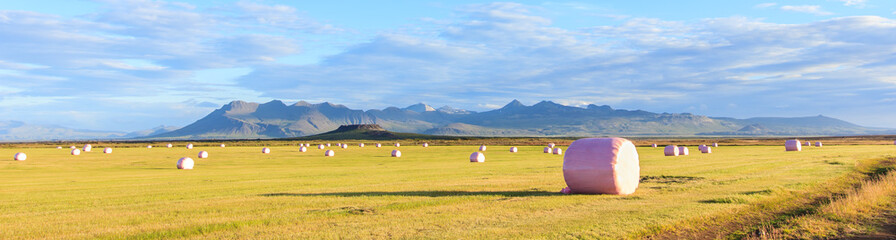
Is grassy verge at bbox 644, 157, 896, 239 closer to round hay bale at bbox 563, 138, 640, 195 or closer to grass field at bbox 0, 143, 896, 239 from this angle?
grass field at bbox 0, 143, 896, 239

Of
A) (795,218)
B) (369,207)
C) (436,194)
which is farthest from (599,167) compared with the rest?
(369,207)

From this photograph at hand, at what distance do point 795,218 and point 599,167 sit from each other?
564 centimetres

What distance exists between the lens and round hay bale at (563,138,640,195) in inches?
758

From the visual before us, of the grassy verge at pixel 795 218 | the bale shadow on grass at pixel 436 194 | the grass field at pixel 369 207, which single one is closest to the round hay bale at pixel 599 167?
the grass field at pixel 369 207

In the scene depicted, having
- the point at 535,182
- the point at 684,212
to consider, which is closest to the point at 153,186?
the point at 535,182

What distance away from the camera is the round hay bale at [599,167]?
19250 millimetres

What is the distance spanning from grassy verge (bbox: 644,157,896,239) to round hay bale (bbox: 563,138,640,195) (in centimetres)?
375

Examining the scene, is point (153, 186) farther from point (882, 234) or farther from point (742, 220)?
point (882, 234)

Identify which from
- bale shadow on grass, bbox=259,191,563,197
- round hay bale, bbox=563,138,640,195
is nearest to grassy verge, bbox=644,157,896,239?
round hay bale, bbox=563,138,640,195

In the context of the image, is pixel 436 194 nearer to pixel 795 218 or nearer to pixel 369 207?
pixel 369 207

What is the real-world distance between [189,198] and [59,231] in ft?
22.2

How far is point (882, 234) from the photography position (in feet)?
43.6

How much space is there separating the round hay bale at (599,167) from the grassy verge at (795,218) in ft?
12.3

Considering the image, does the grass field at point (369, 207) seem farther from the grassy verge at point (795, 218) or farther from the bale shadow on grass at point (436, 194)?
Result: the grassy verge at point (795, 218)
